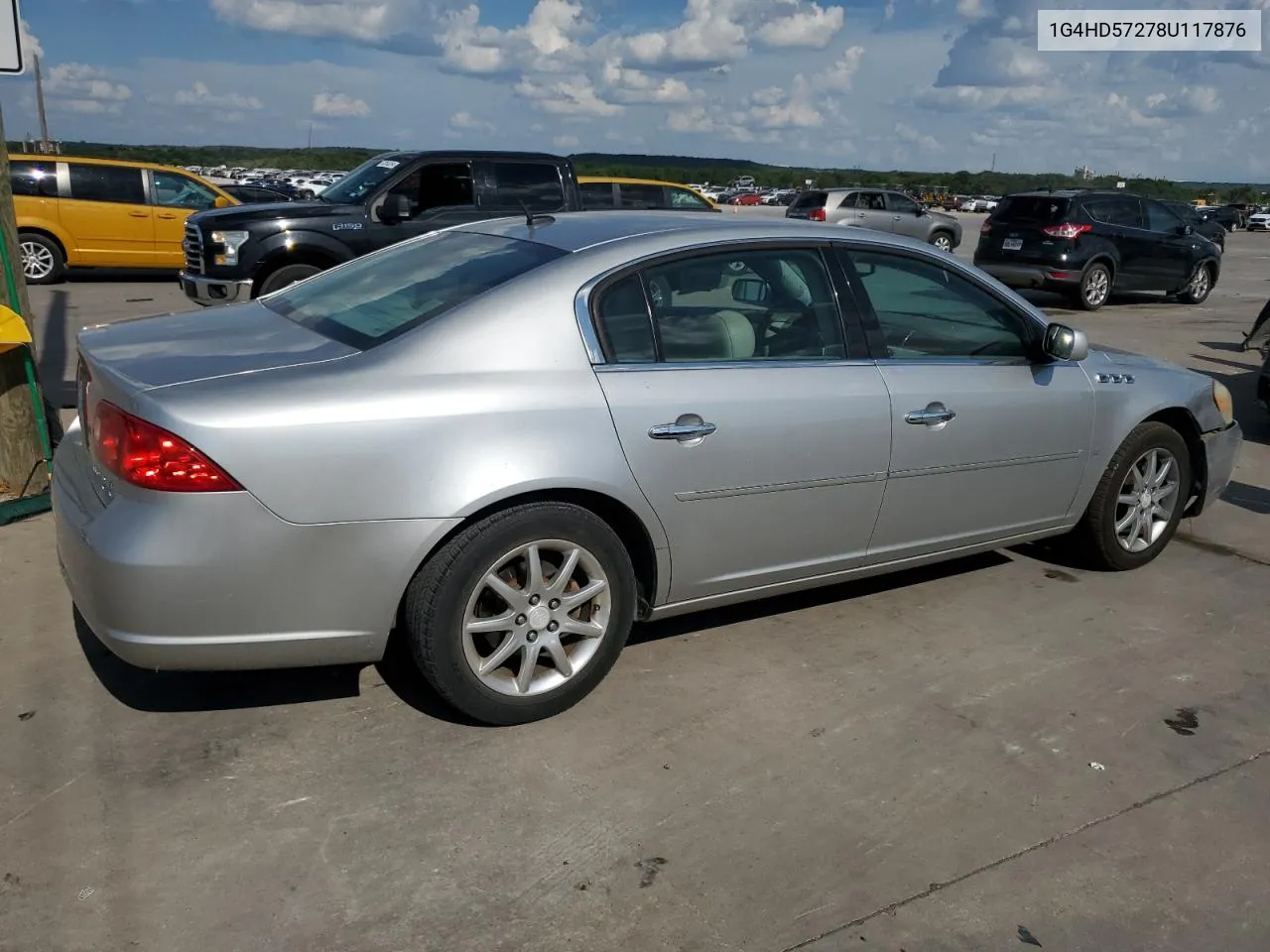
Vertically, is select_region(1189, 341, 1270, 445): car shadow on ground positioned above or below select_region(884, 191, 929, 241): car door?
below

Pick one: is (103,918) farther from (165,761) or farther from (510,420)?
(510,420)

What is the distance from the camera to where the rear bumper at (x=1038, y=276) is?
15.4m

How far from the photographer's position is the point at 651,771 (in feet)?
10.8

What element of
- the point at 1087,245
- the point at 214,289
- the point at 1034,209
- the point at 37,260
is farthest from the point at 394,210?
the point at 1087,245

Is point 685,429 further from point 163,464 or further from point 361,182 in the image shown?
point 361,182

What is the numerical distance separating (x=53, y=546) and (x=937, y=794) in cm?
386

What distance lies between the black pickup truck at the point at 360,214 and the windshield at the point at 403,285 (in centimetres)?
564

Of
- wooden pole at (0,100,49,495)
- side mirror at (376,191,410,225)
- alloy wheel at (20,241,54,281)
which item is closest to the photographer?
wooden pole at (0,100,49,495)

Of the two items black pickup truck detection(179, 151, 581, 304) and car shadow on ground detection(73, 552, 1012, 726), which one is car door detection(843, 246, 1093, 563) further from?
black pickup truck detection(179, 151, 581, 304)

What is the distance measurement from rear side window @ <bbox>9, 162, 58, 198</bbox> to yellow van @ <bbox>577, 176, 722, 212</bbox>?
733 centimetres

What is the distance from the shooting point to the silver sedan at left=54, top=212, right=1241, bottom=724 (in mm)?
3018

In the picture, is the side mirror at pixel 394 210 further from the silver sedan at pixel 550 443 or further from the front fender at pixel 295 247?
the silver sedan at pixel 550 443

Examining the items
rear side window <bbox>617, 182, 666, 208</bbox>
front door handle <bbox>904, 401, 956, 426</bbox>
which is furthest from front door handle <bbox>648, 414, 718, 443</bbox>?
rear side window <bbox>617, 182, 666, 208</bbox>

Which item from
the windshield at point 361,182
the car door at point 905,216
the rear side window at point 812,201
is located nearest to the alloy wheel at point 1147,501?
the windshield at point 361,182
